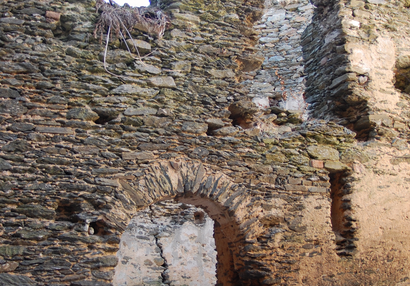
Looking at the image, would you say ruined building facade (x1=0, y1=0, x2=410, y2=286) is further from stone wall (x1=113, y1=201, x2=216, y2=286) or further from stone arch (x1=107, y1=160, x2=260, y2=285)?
stone wall (x1=113, y1=201, x2=216, y2=286)

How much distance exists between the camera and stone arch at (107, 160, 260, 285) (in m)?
3.02

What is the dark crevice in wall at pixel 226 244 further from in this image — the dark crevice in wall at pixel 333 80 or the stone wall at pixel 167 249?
the stone wall at pixel 167 249

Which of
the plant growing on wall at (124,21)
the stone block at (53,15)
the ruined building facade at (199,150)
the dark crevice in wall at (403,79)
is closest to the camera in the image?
the ruined building facade at (199,150)

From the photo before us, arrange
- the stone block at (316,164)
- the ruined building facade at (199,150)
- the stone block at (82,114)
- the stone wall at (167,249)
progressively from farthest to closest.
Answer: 1. the stone wall at (167,249)
2. the stone block at (316,164)
3. the stone block at (82,114)
4. the ruined building facade at (199,150)

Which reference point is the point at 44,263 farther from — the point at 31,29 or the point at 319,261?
the point at 319,261

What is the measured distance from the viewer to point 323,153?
394 cm

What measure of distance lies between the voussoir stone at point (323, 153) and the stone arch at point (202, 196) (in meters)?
1.03

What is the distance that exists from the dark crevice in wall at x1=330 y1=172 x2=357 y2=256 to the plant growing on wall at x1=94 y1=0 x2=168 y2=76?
2.72 m

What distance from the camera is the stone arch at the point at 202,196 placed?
3023 millimetres

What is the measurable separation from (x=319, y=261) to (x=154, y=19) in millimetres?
3246

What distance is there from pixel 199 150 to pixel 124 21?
1.69 m

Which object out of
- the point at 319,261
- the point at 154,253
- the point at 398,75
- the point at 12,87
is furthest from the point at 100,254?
the point at 398,75

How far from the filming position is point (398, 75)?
473 centimetres

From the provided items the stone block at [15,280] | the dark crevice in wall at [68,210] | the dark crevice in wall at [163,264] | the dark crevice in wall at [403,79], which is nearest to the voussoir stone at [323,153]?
the dark crevice in wall at [403,79]
